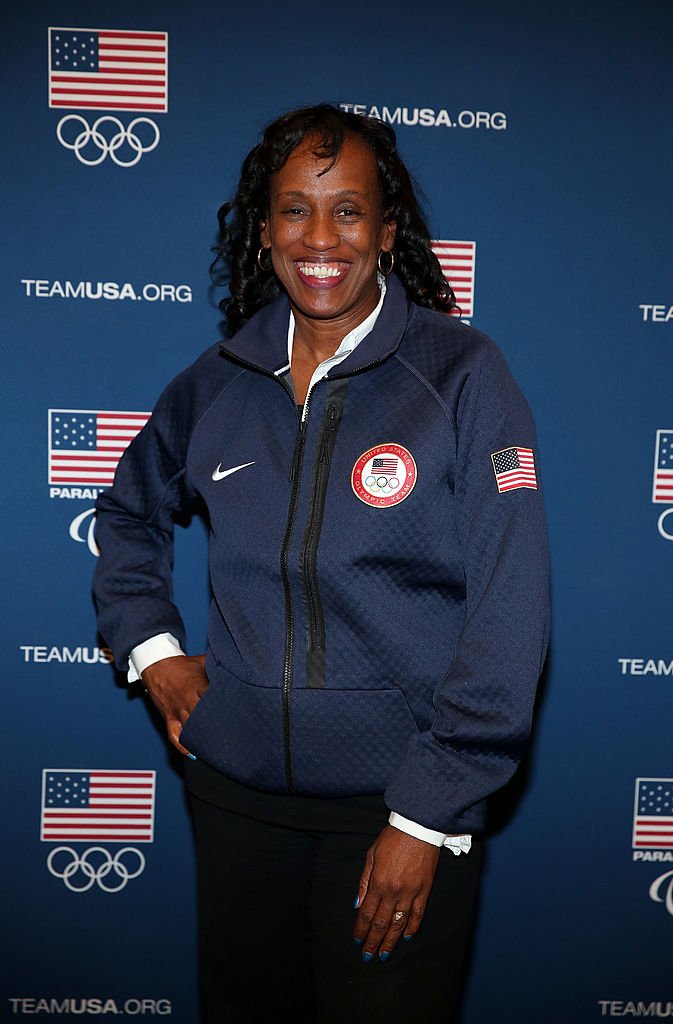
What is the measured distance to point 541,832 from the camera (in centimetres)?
225

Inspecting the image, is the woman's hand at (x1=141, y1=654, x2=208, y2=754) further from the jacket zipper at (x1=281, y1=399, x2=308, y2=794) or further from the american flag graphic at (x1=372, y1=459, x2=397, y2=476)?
the american flag graphic at (x1=372, y1=459, x2=397, y2=476)

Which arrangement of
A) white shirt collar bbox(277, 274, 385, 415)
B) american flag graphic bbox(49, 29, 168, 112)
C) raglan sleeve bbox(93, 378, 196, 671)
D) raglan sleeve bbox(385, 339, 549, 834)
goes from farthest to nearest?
american flag graphic bbox(49, 29, 168, 112) < raglan sleeve bbox(93, 378, 196, 671) < white shirt collar bbox(277, 274, 385, 415) < raglan sleeve bbox(385, 339, 549, 834)

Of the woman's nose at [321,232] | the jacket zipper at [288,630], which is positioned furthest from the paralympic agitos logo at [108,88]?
the jacket zipper at [288,630]

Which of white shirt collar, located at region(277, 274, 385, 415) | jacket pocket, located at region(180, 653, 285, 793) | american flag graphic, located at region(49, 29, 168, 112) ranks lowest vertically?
jacket pocket, located at region(180, 653, 285, 793)

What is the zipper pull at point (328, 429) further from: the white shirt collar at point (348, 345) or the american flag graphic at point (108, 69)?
the american flag graphic at point (108, 69)

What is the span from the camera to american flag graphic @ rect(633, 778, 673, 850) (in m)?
A: 2.24

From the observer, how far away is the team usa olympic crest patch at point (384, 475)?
56.2 inches

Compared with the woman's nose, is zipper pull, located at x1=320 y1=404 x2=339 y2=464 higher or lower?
lower

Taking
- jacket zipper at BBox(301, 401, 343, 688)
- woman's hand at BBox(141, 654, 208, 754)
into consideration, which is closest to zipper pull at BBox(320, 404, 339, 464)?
jacket zipper at BBox(301, 401, 343, 688)

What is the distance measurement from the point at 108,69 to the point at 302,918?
65.5 inches

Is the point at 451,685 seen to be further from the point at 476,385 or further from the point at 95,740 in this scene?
the point at 95,740

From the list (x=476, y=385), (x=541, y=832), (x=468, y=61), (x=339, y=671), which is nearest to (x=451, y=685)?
(x=339, y=671)

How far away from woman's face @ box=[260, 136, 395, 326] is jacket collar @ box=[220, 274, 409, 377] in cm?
6

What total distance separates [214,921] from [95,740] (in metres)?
0.71
